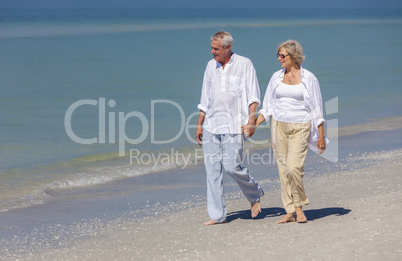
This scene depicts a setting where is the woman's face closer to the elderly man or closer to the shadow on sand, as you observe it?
the elderly man

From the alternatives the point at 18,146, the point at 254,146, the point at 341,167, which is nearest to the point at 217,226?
the point at 341,167

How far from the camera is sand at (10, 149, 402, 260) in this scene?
189 inches

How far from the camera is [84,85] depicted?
21.0 m

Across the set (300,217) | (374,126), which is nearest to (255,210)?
(300,217)

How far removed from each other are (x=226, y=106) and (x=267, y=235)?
1180 mm

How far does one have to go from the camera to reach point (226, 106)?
5566 millimetres

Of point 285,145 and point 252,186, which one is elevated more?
point 285,145

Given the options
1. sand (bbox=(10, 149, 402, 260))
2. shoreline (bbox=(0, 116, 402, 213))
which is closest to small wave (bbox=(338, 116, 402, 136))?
shoreline (bbox=(0, 116, 402, 213))

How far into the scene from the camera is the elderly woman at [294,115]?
17.5 ft

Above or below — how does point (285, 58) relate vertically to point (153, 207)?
above

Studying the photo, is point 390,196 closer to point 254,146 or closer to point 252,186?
point 252,186

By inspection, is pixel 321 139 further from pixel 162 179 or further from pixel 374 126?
pixel 374 126

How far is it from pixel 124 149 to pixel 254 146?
88.6 inches

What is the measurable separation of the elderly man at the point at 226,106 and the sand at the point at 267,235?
21.8 inches
